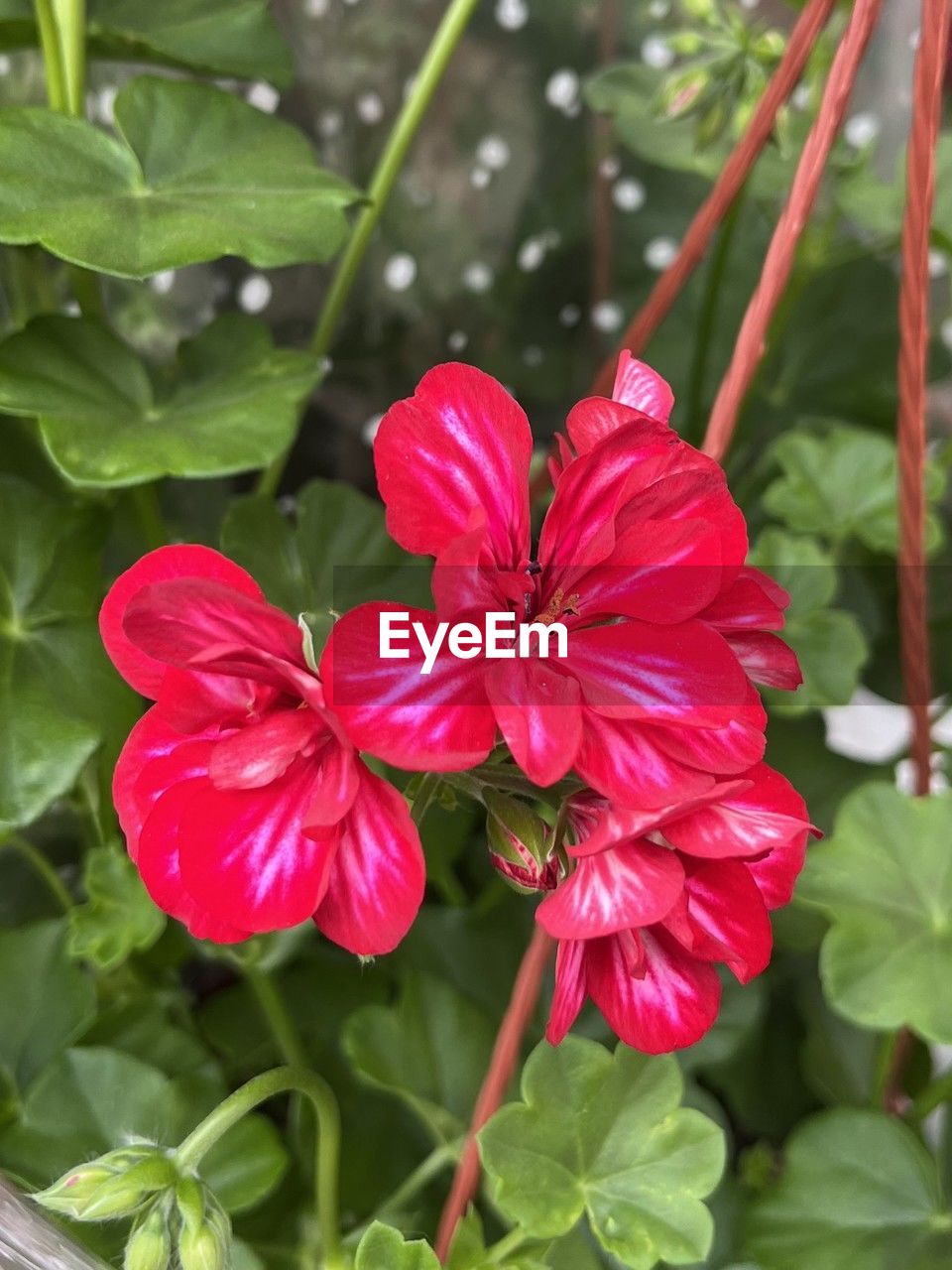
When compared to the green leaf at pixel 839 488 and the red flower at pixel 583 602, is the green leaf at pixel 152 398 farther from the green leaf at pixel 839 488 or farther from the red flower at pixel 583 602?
the green leaf at pixel 839 488

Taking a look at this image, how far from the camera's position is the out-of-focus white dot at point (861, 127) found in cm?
81

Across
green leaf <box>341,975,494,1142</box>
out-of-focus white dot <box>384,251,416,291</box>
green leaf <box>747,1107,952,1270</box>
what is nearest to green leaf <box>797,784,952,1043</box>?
green leaf <box>747,1107,952,1270</box>

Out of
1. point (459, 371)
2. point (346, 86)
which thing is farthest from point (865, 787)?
point (346, 86)

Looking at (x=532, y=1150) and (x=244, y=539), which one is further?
(x=244, y=539)

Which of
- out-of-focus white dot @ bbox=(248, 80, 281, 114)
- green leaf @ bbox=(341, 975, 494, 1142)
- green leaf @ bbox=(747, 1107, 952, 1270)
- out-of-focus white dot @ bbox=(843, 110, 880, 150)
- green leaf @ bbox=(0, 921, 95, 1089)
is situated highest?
out-of-focus white dot @ bbox=(248, 80, 281, 114)

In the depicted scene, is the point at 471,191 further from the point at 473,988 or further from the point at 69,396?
the point at 473,988

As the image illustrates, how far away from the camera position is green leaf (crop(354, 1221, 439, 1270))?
35 cm

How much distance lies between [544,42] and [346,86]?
141mm

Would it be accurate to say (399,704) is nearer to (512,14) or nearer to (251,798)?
(251,798)

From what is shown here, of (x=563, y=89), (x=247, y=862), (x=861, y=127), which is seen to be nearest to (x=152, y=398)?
(x=247, y=862)

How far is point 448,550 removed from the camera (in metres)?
0.22

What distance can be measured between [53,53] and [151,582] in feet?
1.03

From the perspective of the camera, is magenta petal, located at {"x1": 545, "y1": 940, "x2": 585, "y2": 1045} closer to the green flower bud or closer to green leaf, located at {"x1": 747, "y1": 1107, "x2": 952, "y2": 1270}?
the green flower bud

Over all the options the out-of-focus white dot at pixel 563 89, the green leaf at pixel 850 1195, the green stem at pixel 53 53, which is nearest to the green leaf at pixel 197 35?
the green stem at pixel 53 53
